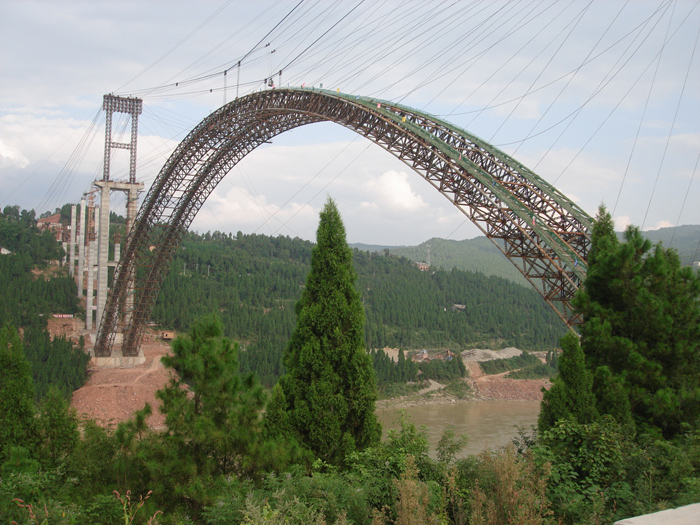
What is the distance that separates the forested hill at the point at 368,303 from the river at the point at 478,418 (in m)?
7.61

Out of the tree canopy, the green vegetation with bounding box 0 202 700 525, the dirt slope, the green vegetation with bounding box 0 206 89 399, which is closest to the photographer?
the green vegetation with bounding box 0 202 700 525

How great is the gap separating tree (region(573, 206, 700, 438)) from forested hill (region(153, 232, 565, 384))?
20.1 metres

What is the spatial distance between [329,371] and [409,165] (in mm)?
7787

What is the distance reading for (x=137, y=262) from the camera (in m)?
22.0

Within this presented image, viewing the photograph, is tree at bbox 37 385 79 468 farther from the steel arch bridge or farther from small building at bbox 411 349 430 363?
small building at bbox 411 349 430 363

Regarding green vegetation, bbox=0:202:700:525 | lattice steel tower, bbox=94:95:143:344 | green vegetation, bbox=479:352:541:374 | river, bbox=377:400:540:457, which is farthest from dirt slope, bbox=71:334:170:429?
green vegetation, bbox=479:352:541:374

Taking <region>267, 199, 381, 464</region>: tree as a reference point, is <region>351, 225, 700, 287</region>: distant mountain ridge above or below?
above

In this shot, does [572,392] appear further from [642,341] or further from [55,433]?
[55,433]

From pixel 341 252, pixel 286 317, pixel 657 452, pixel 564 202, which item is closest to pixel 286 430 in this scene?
pixel 341 252

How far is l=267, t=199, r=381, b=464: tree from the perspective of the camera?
5.80m

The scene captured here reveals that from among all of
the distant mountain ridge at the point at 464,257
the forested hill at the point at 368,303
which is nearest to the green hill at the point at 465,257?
the distant mountain ridge at the point at 464,257

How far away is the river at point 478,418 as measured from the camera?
18.8 metres

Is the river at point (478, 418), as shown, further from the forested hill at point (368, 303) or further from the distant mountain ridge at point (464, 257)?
the distant mountain ridge at point (464, 257)

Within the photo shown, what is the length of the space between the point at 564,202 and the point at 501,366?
27206mm
